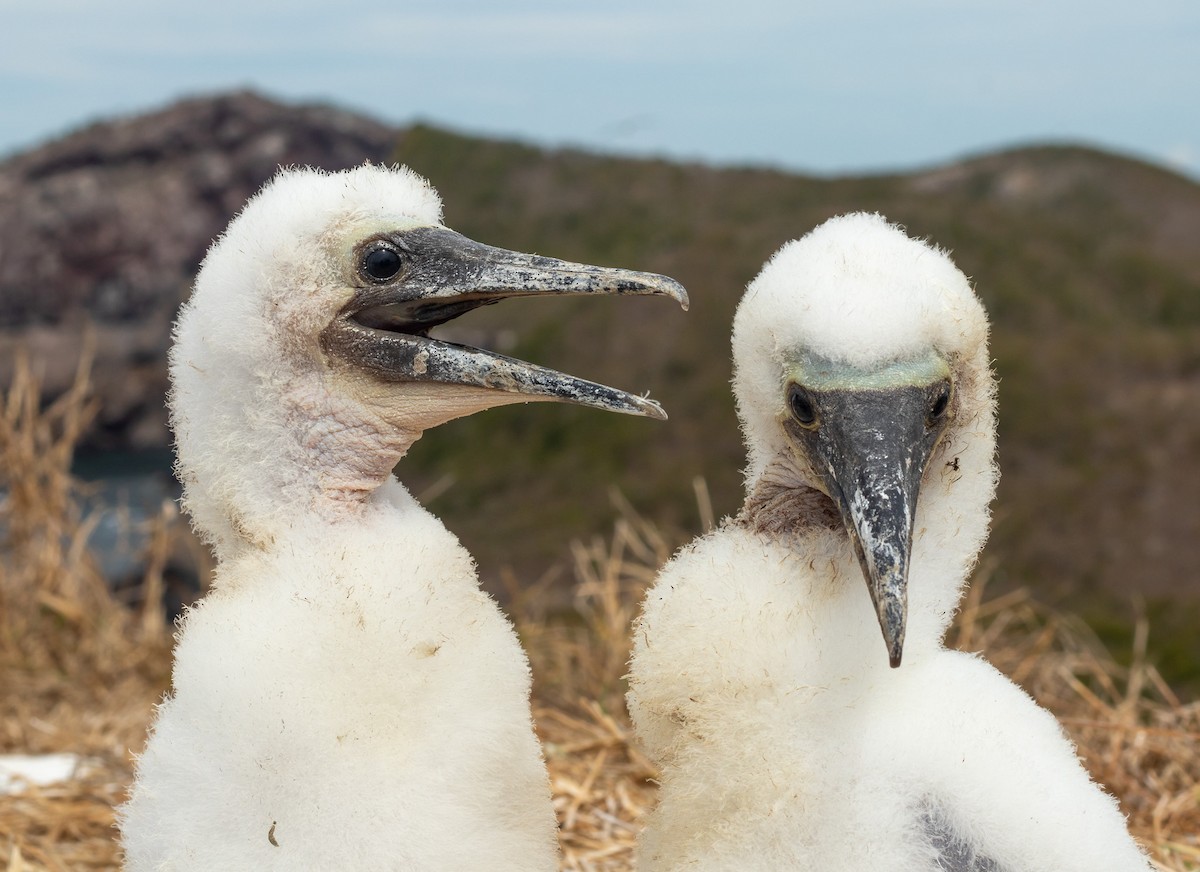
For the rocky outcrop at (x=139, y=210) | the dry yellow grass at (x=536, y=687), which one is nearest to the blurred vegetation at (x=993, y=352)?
the dry yellow grass at (x=536, y=687)

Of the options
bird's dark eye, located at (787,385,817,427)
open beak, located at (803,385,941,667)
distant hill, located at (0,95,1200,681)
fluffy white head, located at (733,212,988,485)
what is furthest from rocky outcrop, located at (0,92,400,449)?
open beak, located at (803,385,941,667)

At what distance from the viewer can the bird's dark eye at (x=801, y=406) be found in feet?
6.74

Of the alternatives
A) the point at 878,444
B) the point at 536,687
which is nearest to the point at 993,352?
the point at 536,687

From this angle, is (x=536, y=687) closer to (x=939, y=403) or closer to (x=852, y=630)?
(x=852, y=630)

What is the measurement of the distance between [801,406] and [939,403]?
0.73ft

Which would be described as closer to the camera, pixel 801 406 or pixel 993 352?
pixel 801 406

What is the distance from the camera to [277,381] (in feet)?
7.63

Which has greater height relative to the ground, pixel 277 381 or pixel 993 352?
pixel 277 381

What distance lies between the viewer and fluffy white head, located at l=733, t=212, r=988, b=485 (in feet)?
6.54

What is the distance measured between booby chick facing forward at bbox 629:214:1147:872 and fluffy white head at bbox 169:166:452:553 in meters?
0.63

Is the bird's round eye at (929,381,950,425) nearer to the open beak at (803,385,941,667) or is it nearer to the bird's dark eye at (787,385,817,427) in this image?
the open beak at (803,385,941,667)

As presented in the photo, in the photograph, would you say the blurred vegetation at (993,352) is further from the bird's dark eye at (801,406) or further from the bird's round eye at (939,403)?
the bird's dark eye at (801,406)

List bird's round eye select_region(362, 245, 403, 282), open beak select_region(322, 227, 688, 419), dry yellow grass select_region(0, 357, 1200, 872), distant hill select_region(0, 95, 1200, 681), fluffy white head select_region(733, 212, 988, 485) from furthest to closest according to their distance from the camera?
distant hill select_region(0, 95, 1200, 681) < dry yellow grass select_region(0, 357, 1200, 872) < bird's round eye select_region(362, 245, 403, 282) < open beak select_region(322, 227, 688, 419) < fluffy white head select_region(733, 212, 988, 485)

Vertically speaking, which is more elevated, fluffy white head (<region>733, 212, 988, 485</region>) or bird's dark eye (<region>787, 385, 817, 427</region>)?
fluffy white head (<region>733, 212, 988, 485</region>)
